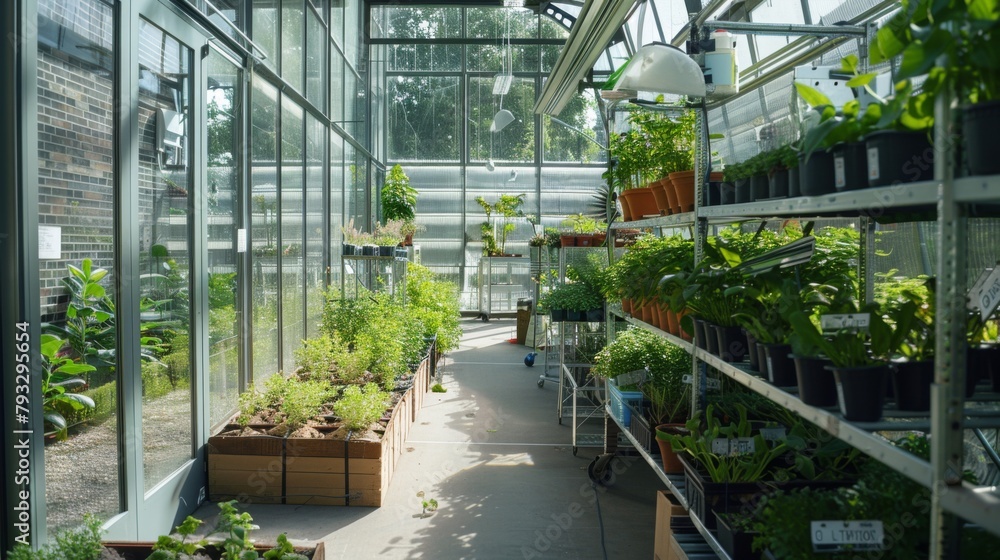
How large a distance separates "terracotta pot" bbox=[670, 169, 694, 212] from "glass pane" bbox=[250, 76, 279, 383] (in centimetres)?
312

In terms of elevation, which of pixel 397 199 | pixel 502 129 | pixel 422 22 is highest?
pixel 422 22

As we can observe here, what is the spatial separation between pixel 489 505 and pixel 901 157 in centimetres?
336

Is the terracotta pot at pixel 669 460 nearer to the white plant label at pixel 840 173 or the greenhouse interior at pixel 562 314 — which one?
the greenhouse interior at pixel 562 314

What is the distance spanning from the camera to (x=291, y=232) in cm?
652

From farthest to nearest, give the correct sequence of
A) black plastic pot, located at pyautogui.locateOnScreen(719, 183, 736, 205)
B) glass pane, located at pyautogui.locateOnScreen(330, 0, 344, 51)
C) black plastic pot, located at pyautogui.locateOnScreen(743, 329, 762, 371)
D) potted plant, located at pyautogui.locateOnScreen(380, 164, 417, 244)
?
potted plant, located at pyautogui.locateOnScreen(380, 164, 417, 244) → glass pane, located at pyautogui.locateOnScreen(330, 0, 344, 51) → black plastic pot, located at pyautogui.locateOnScreen(719, 183, 736, 205) → black plastic pot, located at pyautogui.locateOnScreen(743, 329, 762, 371)

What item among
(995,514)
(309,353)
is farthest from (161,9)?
(995,514)

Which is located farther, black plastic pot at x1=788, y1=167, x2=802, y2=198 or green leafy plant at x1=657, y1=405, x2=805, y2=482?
green leafy plant at x1=657, y1=405, x2=805, y2=482

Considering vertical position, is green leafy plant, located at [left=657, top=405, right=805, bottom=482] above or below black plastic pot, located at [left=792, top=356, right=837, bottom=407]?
below

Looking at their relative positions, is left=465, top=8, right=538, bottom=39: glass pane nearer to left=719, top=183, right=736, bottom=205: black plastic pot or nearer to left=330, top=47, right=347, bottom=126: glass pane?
left=330, top=47, right=347, bottom=126: glass pane

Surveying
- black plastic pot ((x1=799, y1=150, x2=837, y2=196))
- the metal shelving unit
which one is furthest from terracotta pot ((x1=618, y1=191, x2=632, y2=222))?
the metal shelving unit

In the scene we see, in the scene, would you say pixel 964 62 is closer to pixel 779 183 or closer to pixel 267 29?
pixel 779 183

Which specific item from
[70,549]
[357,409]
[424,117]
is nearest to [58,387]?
[70,549]

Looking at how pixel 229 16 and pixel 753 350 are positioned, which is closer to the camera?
pixel 753 350

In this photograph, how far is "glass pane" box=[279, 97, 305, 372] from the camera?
6312 mm
